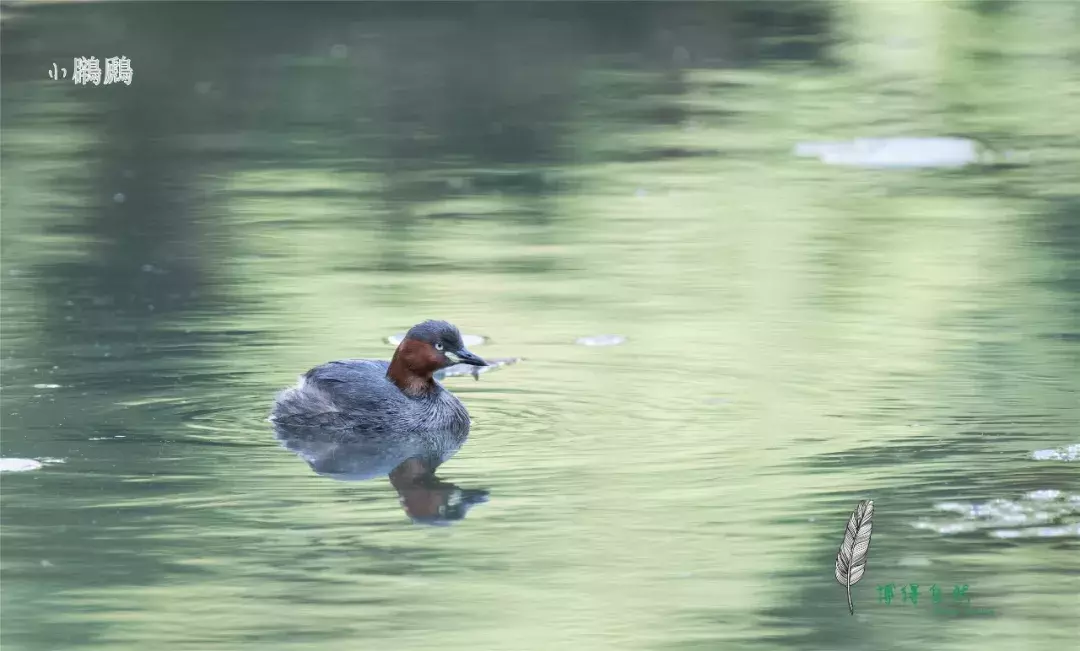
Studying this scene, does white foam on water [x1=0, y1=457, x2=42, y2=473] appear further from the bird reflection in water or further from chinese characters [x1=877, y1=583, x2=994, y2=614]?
chinese characters [x1=877, y1=583, x2=994, y2=614]

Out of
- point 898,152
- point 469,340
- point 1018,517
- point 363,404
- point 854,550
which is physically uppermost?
point 854,550

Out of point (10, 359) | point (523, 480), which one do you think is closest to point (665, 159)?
point (10, 359)

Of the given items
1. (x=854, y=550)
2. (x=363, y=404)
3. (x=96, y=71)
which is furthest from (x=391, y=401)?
(x=96, y=71)

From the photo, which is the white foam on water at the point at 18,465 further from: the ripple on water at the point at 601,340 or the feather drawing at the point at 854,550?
the feather drawing at the point at 854,550

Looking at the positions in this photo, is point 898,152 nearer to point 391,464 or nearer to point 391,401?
point 391,401

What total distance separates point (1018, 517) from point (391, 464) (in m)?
2.84

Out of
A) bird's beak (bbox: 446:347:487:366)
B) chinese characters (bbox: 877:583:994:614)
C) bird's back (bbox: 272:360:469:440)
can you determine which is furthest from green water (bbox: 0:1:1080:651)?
bird's beak (bbox: 446:347:487:366)

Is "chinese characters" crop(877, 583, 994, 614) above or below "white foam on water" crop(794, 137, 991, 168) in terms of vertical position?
above

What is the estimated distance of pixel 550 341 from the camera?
11.3 metres

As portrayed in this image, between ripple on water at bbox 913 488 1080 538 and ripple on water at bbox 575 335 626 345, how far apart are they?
3.44 metres

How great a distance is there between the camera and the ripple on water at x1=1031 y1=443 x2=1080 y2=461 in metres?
8.73

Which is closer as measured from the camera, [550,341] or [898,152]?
[550,341]

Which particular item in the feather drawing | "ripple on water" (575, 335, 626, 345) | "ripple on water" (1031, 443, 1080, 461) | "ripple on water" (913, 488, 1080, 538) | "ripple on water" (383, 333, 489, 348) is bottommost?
"ripple on water" (383, 333, 489, 348)

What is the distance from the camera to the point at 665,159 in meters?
17.8
